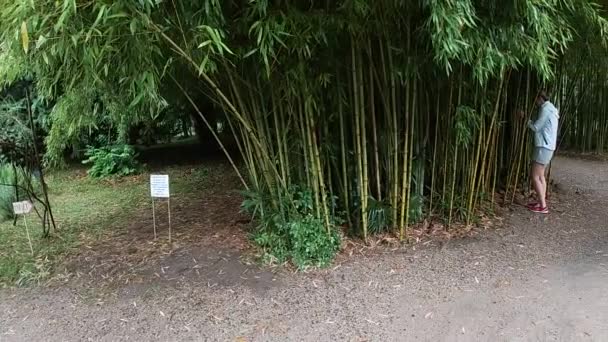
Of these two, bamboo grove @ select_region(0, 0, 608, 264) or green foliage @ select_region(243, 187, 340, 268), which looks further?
green foliage @ select_region(243, 187, 340, 268)

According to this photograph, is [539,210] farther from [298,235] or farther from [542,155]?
[298,235]

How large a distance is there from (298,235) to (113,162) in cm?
465

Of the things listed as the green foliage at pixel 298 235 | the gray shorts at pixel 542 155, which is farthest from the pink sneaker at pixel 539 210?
the green foliage at pixel 298 235

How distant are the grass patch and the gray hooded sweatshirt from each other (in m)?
3.46

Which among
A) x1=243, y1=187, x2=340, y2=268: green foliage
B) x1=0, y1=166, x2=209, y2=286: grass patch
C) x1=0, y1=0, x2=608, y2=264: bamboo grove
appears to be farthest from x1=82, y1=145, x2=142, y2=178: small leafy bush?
x1=243, y1=187, x2=340, y2=268: green foliage

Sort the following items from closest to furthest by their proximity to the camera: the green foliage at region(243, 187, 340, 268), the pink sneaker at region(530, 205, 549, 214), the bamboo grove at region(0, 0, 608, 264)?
the bamboo grove at region(0, 0, 608, 264), the green foliage at region(243, 187, 340, 268), the pink sneaker at region(530, 205, 549, 214)

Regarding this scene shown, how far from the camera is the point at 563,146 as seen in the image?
848cm

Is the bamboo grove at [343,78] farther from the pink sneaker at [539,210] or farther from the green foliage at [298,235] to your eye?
the pink sneaker at [539,210]

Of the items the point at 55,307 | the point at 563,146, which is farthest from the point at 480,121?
the point at 563,146

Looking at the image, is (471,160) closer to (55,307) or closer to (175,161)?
(55,307)

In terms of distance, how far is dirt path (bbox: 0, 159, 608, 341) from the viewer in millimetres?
2395

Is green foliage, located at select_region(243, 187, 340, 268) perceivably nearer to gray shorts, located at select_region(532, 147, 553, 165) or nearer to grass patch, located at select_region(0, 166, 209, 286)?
grass patch, located at select_region(0, 166, 209, 286)

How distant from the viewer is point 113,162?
273 inches

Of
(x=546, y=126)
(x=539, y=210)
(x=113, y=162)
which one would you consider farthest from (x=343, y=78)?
(x=113, y=162)
